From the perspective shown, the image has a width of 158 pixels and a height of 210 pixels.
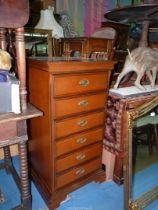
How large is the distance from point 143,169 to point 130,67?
91 cm

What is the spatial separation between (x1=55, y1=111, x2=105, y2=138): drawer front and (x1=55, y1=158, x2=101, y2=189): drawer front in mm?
327

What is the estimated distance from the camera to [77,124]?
1321 mm

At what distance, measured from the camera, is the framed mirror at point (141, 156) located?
123 cm

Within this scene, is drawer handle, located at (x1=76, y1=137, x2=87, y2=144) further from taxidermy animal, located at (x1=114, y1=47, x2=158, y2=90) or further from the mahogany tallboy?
taxidermy animal, located at (x1=114, y1=47, x2=158, y2=90)

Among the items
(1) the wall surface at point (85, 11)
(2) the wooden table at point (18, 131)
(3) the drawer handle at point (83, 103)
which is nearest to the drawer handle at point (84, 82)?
(3) the drawer handle at point (83, 103)

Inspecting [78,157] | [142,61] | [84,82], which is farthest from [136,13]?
[78,157]

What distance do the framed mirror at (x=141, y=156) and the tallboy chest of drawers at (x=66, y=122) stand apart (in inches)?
11.0

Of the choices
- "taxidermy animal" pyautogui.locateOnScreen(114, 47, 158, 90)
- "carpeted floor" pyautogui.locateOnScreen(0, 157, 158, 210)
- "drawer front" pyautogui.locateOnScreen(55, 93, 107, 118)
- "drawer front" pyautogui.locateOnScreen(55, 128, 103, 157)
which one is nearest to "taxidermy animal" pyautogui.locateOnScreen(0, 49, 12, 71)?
"drawer front" pyautogui.locateOnScreen(55, 93, 107, 118)

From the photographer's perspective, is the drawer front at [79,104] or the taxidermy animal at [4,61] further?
the drawer front at [79,104]

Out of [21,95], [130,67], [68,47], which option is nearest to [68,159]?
[21,95]

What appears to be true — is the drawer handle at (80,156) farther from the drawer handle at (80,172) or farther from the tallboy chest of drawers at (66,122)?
the drawer handle at (80,172)

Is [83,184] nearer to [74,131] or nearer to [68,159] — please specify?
[68,159]

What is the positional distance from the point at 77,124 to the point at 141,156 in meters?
0.66

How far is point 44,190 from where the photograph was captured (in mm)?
1439
